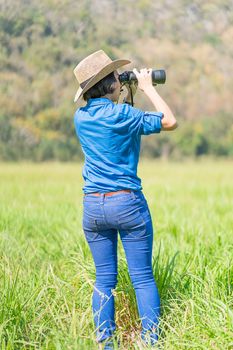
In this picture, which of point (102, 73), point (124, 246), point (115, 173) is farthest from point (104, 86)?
point (124, 246)

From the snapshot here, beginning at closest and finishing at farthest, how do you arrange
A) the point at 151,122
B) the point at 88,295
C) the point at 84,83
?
the point at 151,122 < the point at 84,83 < the point at 88,295

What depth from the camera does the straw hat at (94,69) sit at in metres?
2.75

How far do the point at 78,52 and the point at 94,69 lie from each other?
190 inches

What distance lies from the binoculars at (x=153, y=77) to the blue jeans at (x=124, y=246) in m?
0.46

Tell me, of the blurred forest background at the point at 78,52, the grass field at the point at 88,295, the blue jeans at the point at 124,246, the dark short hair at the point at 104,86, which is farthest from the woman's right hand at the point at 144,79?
the blurred forest background at the point at 78,52

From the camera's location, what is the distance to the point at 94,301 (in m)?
2.92

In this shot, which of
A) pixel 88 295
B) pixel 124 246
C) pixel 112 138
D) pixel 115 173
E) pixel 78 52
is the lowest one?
pixel 88 295

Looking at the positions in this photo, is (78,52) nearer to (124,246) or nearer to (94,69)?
(94,69)

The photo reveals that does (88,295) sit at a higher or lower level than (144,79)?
lower

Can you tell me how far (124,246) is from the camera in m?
2.85

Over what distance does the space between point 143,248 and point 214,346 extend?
19.0 inches

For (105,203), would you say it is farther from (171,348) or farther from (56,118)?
(56,118)

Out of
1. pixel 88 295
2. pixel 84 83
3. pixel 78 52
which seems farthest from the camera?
pixel 78 52

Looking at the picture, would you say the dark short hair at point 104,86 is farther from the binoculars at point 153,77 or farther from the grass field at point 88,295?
the grass field at point 88,295
